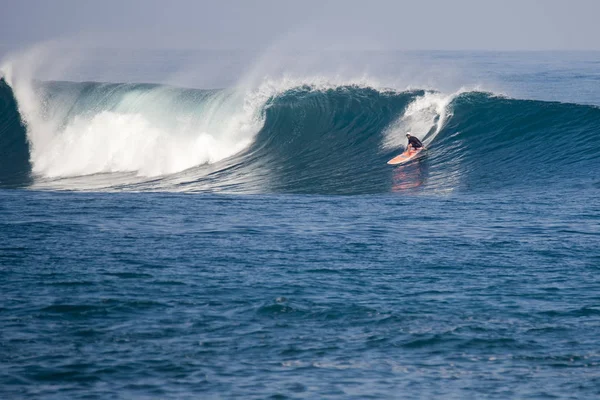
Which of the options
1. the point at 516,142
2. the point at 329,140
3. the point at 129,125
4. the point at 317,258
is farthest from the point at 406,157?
the point at 317,258

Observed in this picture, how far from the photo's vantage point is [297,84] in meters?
34.3

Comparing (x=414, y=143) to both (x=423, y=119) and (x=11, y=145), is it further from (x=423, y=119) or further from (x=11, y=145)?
(x=11, y=145)

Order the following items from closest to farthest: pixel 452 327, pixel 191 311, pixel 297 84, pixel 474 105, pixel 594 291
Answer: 1. pixel 452 327
2. pixel 191 311
3. pixel 594 291
4. pixel 474 105
5. pixel 297 84

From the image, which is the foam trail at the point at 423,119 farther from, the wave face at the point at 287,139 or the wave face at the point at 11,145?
the wave face at the point at 11,145

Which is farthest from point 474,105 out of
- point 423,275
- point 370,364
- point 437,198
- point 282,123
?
point 370,364

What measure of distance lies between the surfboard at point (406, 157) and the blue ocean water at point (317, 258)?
1.39 ft

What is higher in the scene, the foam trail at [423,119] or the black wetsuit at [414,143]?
the foam trail at [423,119]

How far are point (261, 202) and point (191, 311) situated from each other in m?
9.03

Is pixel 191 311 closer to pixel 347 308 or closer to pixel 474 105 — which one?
pixel 347 308

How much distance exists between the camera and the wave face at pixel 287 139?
958 inches

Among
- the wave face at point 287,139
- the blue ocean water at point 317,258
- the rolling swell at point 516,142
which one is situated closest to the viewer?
the blue ocean water at point 317,258

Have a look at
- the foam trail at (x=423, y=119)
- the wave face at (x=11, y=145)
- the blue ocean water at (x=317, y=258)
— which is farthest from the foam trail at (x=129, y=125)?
the foam trail at (x=423, y=119)

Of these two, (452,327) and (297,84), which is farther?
(297,84)

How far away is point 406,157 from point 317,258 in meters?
12.4
